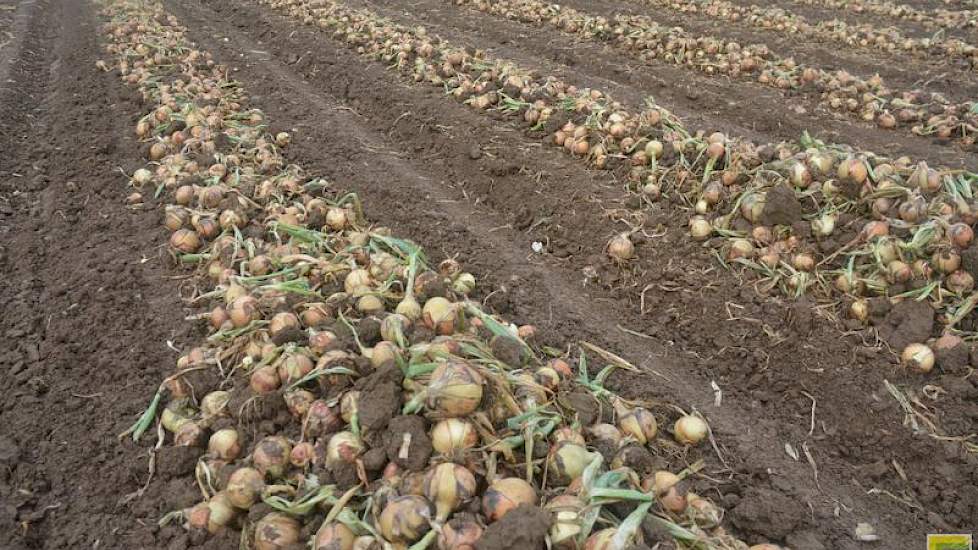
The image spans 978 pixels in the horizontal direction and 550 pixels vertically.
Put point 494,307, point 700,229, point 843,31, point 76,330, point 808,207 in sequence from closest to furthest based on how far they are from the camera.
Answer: point 76,330, point 494,307, point 808,207, point 700,229, point 843,31

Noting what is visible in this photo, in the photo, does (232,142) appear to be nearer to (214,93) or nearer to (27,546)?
(214,93)

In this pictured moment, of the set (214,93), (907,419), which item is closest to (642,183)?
(907,419)

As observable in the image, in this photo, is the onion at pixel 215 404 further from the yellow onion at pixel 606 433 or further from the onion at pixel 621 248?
the onion at pixel 621 248

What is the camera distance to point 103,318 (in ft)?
10.8

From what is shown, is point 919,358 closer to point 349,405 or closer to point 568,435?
point 568,435

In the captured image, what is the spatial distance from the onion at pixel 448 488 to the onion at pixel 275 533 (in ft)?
1.63

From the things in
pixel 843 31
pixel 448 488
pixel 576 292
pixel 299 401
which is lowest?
pixel 576 292

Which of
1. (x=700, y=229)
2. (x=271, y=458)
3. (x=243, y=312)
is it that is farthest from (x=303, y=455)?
(x=700, y=229)

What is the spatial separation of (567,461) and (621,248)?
7.12 feet

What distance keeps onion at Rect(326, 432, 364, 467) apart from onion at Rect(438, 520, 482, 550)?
486 millimetres

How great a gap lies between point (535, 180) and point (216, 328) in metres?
2.78

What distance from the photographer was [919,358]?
2.97m

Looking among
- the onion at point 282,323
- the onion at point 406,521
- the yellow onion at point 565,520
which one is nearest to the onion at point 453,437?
the onion at point 406,521

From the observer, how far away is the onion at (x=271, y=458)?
7.07ft
